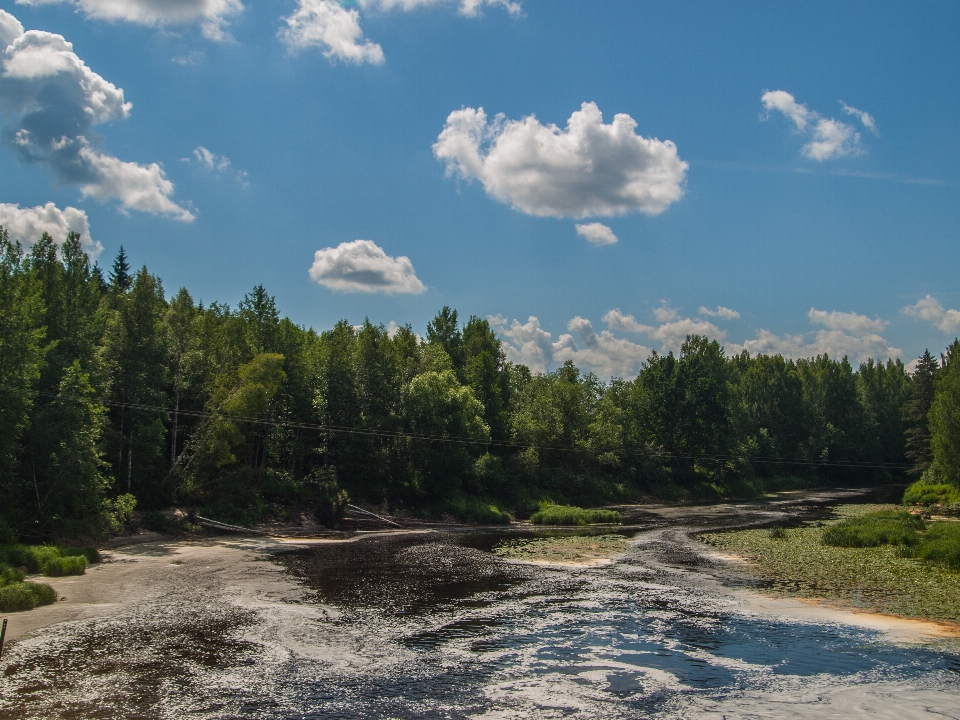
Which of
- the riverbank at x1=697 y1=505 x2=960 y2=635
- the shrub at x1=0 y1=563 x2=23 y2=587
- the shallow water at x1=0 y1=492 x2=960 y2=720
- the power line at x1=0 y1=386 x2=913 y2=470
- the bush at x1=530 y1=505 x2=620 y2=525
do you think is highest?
the power line at x1=0 y1=386 x2=913 y2=470

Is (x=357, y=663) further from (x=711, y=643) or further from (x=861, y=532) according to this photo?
(x=861, y=532)

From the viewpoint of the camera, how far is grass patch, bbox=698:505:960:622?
2544 centimetres

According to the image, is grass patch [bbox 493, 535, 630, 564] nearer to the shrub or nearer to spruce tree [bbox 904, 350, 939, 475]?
the shrub

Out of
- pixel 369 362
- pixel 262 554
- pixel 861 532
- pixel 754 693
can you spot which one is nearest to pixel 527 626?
pixel 754 693

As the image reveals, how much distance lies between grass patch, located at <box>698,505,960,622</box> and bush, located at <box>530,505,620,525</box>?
1575 centimetres

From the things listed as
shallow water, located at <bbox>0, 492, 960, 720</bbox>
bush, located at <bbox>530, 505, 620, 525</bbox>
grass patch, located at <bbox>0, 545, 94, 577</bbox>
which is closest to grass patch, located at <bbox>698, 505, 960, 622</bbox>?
shallow water, located at <bbox>0, 492, 960, 720</bbox>

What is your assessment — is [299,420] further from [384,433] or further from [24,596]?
[24,596]

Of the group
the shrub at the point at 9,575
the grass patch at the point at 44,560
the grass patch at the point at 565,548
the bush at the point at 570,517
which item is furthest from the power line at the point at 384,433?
the grass patch at the point at 565,548

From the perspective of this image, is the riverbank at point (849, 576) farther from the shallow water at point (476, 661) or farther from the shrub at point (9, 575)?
the shrub at point (9, 575)

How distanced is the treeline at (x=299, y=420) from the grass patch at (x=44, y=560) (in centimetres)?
483

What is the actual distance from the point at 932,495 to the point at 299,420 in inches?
2488

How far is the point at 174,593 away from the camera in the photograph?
26.7m

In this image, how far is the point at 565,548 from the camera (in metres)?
42.2

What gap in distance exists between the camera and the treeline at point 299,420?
34562mm
